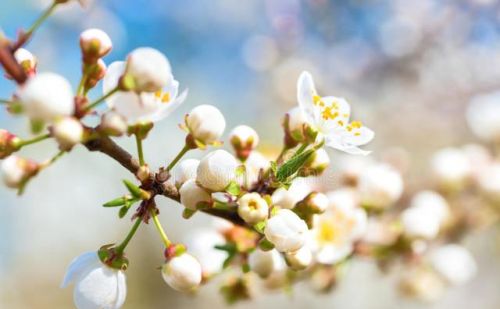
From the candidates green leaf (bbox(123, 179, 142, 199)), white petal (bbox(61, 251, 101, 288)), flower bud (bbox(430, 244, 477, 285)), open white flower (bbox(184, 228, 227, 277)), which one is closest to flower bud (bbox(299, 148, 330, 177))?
green leaf (bbox(123, 179, 142, 199))

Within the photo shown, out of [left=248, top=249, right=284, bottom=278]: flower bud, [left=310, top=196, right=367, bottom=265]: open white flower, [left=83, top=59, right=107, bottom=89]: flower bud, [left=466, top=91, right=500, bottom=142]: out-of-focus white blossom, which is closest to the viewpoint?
[left=83, top=59, right=107, bottom=89]: flower bud

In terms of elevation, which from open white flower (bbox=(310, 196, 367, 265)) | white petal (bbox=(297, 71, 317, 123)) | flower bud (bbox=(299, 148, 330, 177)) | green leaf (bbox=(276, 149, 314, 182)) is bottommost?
green leaf (bbox=(276, 149, 314, 182))

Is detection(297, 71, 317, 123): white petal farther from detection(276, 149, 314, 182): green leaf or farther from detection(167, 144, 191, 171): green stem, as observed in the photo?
detection(167, 144, 191, 171): green stem

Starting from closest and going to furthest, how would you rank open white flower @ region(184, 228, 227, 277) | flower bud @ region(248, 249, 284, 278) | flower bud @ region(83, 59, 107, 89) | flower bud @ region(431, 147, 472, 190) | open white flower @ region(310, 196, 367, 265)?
1. flower bud @ region(83, 59, 107, 89)
2. flower bud @ region(248, 249, 284, 278)
3. open white flower @ region(310, 196, 367, 265)
4. open white flower @ region(184, 228, 227, 277)
5. flower bud @ region(431, 147, 472, 190)

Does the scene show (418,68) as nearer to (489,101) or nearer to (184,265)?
(489,101)

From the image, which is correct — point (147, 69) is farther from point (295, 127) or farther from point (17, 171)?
point (295, 127)

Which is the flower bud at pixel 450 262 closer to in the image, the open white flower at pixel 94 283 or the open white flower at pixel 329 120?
the open white flower at pixel 329 120

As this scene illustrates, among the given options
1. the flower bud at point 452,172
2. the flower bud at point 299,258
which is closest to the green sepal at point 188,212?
the flower bud at point 299,258

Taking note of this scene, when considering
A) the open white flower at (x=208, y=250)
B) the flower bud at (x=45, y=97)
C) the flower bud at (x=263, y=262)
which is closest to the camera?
the flower bud at (x=45, y=97)
